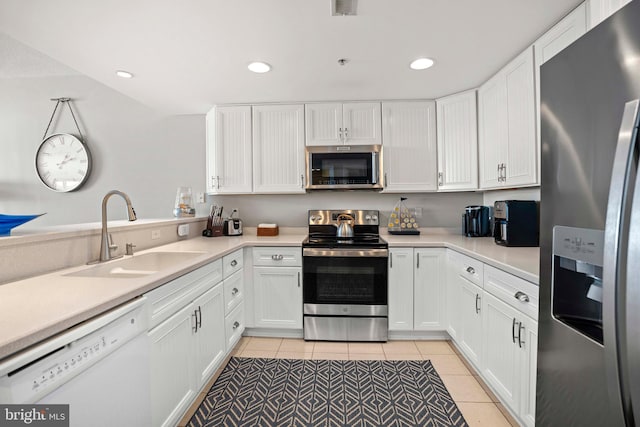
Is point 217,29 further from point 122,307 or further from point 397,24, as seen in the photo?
point 122,307

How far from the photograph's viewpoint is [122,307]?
1.04 metres

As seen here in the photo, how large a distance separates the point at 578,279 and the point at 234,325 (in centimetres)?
213

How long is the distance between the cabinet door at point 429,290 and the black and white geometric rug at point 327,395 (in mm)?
365

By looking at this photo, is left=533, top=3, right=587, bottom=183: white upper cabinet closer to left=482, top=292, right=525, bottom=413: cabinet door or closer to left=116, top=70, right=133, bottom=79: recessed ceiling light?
left=482, top=292, right=525, bottom=413: cabinet door

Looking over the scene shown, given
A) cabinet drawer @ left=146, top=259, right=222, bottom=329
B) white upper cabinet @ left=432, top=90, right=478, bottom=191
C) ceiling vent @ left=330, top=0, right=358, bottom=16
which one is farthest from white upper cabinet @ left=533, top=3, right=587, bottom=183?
cabinet drawer @ left=146, top=259, right=222, bottom=329

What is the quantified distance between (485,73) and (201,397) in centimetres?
306

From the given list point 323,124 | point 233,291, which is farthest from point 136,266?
point 323,124

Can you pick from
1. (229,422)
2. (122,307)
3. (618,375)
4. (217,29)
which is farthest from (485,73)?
(229,422)

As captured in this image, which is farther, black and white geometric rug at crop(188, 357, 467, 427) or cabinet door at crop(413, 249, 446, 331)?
cabinet door at crop(413, 249, 446, 331)

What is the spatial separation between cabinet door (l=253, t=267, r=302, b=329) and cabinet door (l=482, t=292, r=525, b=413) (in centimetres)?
141

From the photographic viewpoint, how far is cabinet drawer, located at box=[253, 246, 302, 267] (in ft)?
8.16

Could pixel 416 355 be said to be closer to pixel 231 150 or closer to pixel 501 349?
pixel 501 349

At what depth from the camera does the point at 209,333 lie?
70.6 inches

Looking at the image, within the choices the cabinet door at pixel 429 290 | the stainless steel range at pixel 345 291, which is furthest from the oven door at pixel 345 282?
the cabinet door at pixel 429 290
